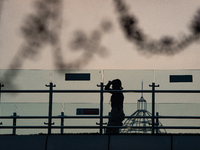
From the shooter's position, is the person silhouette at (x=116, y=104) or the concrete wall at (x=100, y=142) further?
the person silhouette at (x=116, y=104)

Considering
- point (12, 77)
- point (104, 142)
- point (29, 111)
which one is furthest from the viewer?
point (29, 111)

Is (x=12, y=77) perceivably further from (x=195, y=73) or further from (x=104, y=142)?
(x=195, y=73)

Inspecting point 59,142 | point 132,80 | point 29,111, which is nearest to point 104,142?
point 59,142

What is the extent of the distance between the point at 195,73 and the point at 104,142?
94.8 inches

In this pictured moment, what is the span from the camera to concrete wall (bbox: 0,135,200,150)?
6352mm

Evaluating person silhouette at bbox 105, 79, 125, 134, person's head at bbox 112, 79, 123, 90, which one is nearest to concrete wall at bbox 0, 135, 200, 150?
person silhouette at bbox 105, 79, 125, 134

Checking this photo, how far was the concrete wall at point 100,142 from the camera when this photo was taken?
6352 millimetres

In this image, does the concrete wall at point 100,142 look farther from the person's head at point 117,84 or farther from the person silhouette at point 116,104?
the person's head at point 117,84

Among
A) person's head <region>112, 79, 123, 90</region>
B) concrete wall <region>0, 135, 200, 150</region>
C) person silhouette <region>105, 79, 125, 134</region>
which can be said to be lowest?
concrete wall <region>0, 135, 200, 150</region>

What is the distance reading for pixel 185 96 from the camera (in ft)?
24.4

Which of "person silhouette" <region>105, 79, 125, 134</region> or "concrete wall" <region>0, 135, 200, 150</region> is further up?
"person silhouette" <region>105, 79, 125, 134</region>

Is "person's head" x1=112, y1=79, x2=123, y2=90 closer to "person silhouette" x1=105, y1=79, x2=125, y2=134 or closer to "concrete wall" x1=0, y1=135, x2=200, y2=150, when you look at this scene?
"person silhouette" x1=105, y1=79, x2=125, y2=134

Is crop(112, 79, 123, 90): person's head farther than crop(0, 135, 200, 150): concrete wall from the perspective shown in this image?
Yes

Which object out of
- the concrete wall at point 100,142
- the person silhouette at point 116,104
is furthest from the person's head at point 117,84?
the concrete wall at point 100,142
